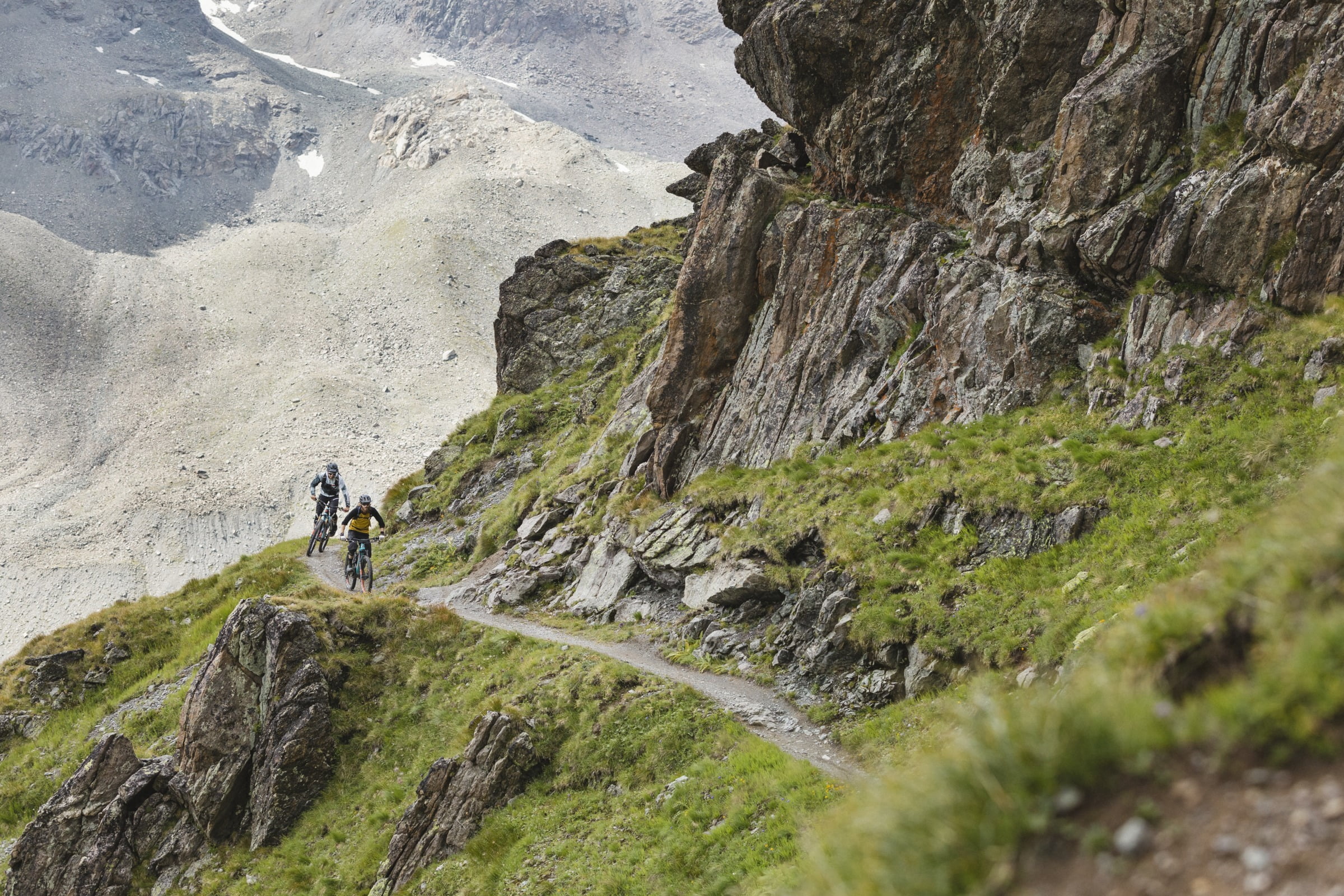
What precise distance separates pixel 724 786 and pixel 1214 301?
14046 millimetres

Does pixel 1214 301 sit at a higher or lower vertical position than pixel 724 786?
higher

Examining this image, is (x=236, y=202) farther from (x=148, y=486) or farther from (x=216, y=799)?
(x=216, y=799)

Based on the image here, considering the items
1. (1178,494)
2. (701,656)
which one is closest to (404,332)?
(701,656)

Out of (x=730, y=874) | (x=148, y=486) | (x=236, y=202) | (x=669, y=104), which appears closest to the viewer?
(x=730, y=874)

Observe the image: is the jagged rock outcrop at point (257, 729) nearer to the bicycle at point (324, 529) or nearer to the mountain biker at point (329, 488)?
the mountain biker at point (329, 488)

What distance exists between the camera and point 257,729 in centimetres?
1928

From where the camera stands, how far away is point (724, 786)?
1203 centimetres

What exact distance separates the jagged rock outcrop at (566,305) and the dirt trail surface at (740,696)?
94.0 feet

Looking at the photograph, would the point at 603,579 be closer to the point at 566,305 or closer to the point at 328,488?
the point at 328,488

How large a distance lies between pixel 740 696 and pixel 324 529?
75.3 ft

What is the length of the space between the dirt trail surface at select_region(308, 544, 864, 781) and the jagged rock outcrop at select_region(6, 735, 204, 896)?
868cm

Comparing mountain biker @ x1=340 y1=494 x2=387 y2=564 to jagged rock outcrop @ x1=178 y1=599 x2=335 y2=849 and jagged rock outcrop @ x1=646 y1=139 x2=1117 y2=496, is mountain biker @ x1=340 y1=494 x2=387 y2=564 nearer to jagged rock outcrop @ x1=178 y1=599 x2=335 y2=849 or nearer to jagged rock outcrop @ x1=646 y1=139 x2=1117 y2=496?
jagged rock outcrop @ x1=178 y1=599 x2=335 y2=849

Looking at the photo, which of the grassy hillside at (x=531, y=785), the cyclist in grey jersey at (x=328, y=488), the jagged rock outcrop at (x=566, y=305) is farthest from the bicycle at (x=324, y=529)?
the jagged rock outcrop at (x=566, y=305)

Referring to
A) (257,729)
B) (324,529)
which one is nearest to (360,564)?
(257,729)
